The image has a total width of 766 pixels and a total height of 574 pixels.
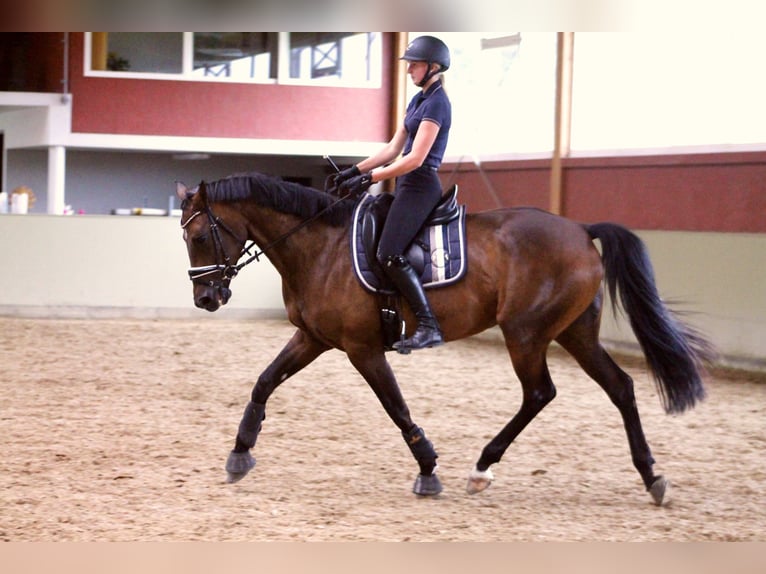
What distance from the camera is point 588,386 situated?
858 centimetres

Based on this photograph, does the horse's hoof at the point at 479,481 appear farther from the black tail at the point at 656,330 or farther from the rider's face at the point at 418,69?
the rider's face at the point at 418,69

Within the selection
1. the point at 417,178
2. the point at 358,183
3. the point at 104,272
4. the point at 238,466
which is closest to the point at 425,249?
the point at 417,178

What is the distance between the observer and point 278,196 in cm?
484

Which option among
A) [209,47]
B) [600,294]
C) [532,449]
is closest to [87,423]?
[532,449]

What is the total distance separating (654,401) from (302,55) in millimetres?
11423

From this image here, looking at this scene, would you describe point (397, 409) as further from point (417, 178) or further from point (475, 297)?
point (417, 178)

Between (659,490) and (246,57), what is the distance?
14.2 m

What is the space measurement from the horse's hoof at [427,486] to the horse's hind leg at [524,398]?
164 mm

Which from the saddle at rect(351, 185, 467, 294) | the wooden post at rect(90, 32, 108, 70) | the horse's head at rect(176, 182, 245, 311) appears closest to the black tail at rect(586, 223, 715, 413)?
the saddle at rect(351, 185, 467, 294)

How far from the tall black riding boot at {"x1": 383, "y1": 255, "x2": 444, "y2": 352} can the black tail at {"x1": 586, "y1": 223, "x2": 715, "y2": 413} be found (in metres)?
0.90

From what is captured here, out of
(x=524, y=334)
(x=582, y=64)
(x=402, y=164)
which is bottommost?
(x=524, y=334)

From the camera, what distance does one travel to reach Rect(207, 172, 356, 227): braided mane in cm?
480

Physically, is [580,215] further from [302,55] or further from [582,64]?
[302,55]

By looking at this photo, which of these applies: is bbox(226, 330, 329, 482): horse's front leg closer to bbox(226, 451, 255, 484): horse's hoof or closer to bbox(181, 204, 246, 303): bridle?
bbox(226, 451, 255, 484): horse's hoof
